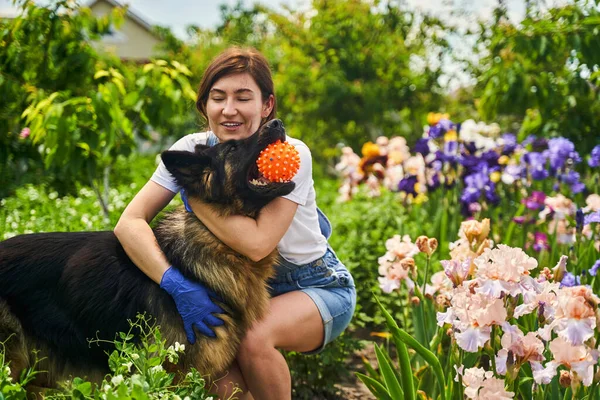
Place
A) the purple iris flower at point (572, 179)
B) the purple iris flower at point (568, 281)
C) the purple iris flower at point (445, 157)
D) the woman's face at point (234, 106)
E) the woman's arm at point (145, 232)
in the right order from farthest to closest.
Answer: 1. the purple iris flower at point (445, 157)
2. the purple iris flower at point (572, 179)
3. the woman's face at point (234, 106)
4. the purple iris flower at point (568, 281)
5. the woman's arm at point (145, 232)

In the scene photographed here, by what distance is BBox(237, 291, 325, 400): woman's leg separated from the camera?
100 inches

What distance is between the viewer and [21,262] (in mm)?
2520

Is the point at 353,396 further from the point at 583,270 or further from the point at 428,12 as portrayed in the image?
the point at 428,12

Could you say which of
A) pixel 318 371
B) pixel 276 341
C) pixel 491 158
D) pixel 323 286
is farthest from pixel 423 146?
pixel 276 341

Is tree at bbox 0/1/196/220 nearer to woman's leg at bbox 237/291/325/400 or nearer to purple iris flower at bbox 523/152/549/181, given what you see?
woman's leg at bbox 237/291/325/400

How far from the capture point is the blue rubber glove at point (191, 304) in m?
2.41

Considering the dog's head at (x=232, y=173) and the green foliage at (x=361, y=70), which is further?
the green foliage at (x=361, y=70)

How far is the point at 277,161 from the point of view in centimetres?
238

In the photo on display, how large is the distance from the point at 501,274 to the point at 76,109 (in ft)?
11.6

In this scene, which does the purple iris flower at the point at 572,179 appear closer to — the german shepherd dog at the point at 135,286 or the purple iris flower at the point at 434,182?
the purple iris flower at the point at 434,182

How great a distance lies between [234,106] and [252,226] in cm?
59

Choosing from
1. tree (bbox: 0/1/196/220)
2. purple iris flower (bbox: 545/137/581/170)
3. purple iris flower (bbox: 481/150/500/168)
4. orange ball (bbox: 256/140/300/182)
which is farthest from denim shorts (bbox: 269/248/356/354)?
purple iris flower (bbox: 545/137/581/170)

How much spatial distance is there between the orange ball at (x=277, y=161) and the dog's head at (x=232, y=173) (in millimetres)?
27

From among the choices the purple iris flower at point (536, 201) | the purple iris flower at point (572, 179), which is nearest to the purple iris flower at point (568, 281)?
the purple iris flower at point (536, 201)
